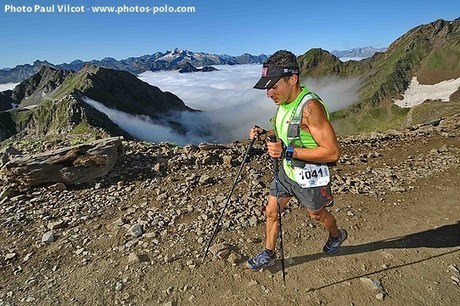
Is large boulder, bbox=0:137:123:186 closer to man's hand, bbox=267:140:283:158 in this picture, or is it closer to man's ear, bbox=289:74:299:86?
man's hand, bbox=267:140:283:158

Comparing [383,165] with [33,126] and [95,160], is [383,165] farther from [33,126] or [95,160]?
[33,126]

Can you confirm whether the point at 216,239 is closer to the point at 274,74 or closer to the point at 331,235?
the point at 331,235

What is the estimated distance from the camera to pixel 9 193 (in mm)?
10672

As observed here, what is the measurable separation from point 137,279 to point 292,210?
499 centimetres

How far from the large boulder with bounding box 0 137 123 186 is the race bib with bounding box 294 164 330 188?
→ 313 inches

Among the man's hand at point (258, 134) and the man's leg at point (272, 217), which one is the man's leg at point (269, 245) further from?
the man's hand at point (258, 134)

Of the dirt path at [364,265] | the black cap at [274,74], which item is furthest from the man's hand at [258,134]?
the dirt path at [364,265]

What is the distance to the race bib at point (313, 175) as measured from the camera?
21.8 feet

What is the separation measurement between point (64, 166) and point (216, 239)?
21.4 feet

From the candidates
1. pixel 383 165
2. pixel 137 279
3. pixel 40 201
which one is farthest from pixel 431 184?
pixel 40 201

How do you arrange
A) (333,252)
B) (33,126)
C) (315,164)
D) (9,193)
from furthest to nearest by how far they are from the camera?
(33,126)
(9,193)
(333,252)
(315,164)

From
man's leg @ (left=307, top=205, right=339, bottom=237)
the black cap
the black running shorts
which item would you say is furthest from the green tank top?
man's leg @ (left=307, top=205, right=339, bottom=237)

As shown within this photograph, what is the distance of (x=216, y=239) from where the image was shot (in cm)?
865

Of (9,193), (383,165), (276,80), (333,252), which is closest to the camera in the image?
(276,80)
